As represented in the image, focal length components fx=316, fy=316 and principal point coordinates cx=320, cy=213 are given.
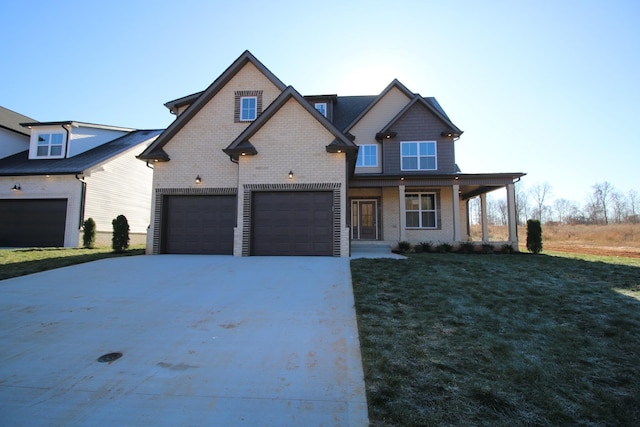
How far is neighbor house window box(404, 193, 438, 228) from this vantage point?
56.5ft

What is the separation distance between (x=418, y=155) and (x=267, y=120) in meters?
9.24

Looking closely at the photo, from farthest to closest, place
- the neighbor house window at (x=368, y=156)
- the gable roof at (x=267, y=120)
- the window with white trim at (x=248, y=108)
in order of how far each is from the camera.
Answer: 1. the neighbor house window at (x=368, y=156)
2. the window with white trim at (x=248, y=108)
3. the gable roof at (x=267, y=120)

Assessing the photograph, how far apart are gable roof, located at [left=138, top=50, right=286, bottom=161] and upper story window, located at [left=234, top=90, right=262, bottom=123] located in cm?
77

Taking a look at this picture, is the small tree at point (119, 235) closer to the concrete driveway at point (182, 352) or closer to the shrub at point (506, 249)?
the concrete driveway at point (182, 352)

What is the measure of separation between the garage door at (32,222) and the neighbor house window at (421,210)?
18198 mm

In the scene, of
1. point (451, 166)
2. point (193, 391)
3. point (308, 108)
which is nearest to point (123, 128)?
point (308, 108)

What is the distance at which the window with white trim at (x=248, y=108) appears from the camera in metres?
13.0

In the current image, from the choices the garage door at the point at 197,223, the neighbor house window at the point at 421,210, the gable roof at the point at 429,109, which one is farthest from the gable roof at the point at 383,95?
the garage door at the point at 197,223

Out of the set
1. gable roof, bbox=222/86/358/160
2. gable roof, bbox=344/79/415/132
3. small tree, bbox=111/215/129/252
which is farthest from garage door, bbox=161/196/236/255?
gable roof, bbox=344/79/415/132

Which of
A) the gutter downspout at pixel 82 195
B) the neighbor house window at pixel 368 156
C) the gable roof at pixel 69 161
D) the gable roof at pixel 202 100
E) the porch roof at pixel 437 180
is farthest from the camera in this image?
the neighbor house window at pixel 368 156

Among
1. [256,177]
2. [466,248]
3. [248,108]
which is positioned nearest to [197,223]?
[256,177]

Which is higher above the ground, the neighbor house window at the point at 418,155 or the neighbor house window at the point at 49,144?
the neighbor house window at the point at 49,144

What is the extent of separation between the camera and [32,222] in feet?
54.5

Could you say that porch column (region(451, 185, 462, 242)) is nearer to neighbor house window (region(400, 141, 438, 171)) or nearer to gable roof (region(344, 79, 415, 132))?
neighbor house window (region(400, 141, 438, 171))
